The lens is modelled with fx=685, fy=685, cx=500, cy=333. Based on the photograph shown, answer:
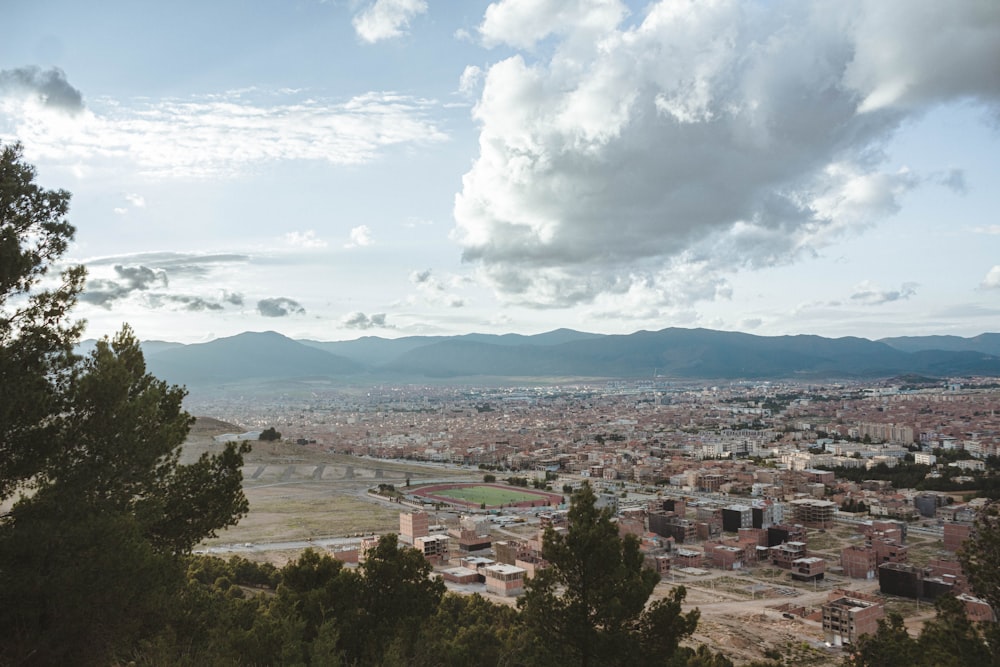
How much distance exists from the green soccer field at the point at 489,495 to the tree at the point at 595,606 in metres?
36.2

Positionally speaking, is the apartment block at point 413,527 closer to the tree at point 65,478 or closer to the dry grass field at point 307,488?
the dry grass field at point 307,488

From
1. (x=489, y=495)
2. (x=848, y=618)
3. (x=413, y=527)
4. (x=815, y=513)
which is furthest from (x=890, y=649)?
(x=489, y=495)

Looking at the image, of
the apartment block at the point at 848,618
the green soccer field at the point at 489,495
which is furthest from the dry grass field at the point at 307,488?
the apartment block at the point at 848,618

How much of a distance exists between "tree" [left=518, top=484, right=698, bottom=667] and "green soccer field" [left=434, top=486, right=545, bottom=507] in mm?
36198

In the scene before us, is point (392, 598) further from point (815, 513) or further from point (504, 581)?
point (815, 513)

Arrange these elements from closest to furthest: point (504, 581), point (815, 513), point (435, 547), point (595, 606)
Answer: point (595, 606), point (504, 581), point (435, 547), point (815, 513)

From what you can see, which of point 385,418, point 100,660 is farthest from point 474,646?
point 385,418

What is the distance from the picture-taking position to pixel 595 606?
7.78 metres

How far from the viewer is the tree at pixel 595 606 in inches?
304

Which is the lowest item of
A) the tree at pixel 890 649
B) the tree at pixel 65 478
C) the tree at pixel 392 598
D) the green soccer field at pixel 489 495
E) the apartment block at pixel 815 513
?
the green soccer field at pixel 489 495

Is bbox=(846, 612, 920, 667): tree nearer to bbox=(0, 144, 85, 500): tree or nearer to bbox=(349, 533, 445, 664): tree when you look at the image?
bbox=(349, 533, 445, 664): tree

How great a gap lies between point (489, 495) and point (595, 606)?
40486mm

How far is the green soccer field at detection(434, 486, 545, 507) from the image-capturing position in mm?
44781

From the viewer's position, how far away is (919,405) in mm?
97312
